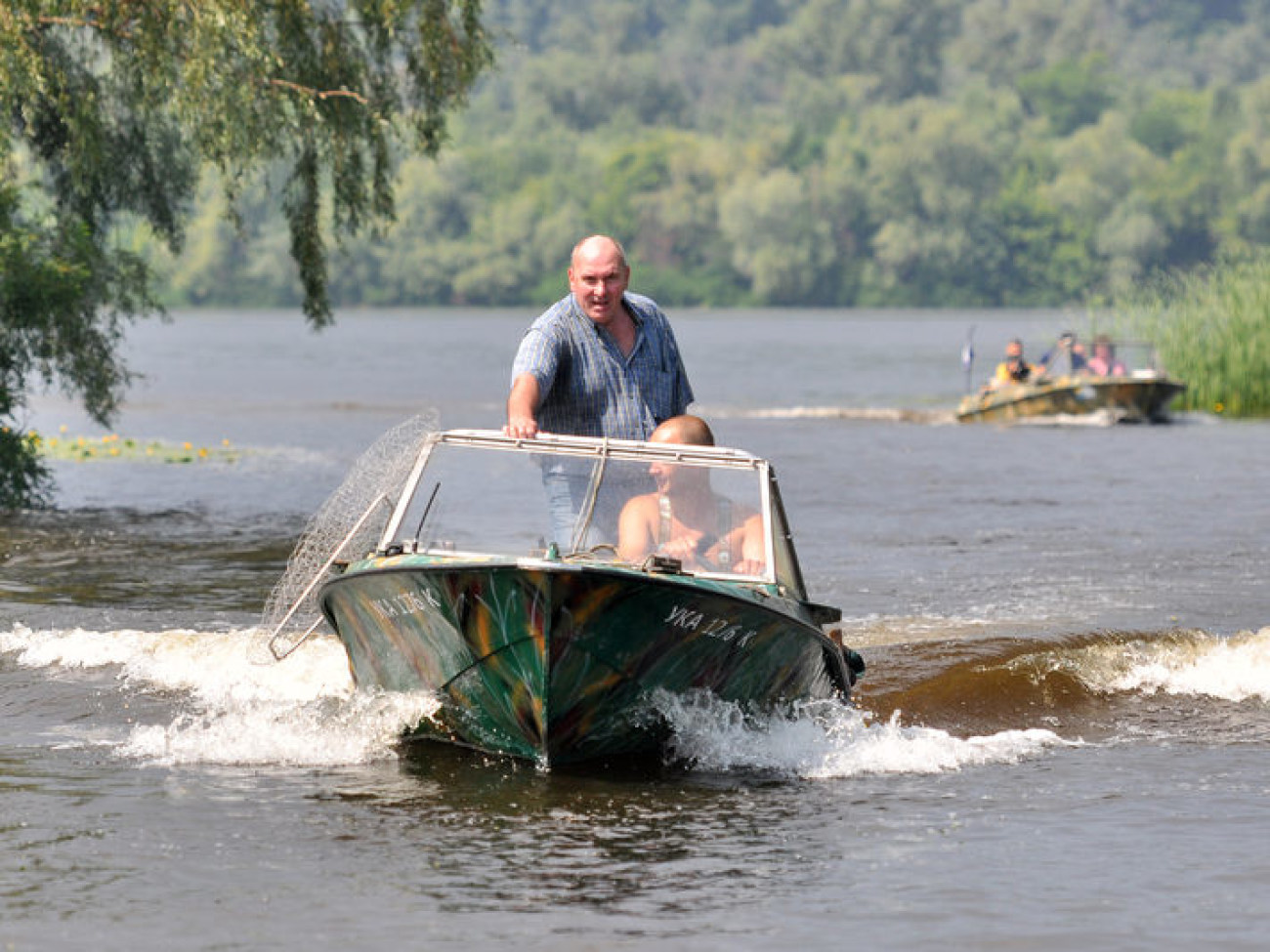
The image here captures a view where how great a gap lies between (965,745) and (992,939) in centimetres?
344

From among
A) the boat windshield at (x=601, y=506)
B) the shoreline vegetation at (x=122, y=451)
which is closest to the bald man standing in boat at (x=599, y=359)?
the boat windshield at (x=601, y=506)

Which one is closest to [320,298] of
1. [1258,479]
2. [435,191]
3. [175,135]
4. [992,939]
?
[175,135]

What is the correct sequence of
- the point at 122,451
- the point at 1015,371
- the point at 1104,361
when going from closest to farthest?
the point at 122,451, the point at 1015,371, the point at 1104,361

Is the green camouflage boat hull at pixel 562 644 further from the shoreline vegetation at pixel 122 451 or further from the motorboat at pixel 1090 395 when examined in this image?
the motorboat at pixel 1090 395

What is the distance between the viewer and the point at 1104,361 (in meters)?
41.9

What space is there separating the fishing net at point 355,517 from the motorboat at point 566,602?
84 mm

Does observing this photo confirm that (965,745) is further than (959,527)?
No

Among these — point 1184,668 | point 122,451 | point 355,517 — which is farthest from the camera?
point 122,451

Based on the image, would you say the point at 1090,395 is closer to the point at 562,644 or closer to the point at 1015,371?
the point at 1015,371

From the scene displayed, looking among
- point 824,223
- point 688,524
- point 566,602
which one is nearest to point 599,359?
point 688,524

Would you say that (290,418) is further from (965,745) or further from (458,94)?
(965,745)

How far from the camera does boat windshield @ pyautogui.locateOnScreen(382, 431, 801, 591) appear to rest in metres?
10.0

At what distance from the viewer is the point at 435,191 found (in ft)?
448

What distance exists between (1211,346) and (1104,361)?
197cm
